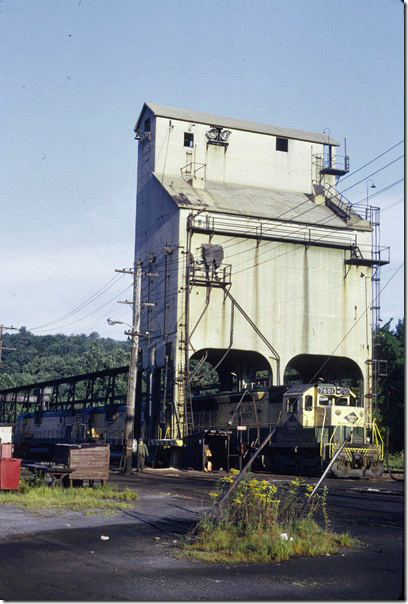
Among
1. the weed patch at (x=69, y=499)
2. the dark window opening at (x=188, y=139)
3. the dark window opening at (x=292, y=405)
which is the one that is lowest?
the weed patch at (x=69, y=499)

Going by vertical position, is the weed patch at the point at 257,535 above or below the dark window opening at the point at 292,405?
below

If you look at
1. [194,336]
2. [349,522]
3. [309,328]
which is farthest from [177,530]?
[309,328]

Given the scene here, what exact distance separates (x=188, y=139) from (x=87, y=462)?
1454 inches

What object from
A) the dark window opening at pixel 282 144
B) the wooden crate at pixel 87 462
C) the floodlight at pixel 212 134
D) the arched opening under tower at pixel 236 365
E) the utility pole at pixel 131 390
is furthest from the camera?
the dark window opening at pixel 282 144

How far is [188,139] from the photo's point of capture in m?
56.8

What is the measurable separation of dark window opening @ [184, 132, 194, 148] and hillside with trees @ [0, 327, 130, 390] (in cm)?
3723

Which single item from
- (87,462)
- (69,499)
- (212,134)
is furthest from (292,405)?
(212,134)

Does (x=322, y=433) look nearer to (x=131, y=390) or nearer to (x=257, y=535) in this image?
(x=131, y=390)

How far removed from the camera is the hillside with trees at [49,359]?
124500 millimetres

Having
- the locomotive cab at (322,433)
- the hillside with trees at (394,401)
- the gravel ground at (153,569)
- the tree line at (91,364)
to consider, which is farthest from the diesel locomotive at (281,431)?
the gravel ground at (153,569)

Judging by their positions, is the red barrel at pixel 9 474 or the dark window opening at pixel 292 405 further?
the dark window opening at pixel 292 405

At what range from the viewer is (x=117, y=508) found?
64.5 ft

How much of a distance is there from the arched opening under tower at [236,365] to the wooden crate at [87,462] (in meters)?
25.5

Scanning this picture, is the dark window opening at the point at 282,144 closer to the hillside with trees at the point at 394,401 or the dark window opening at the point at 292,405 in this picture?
the hillside with trees at the point at 394,401
